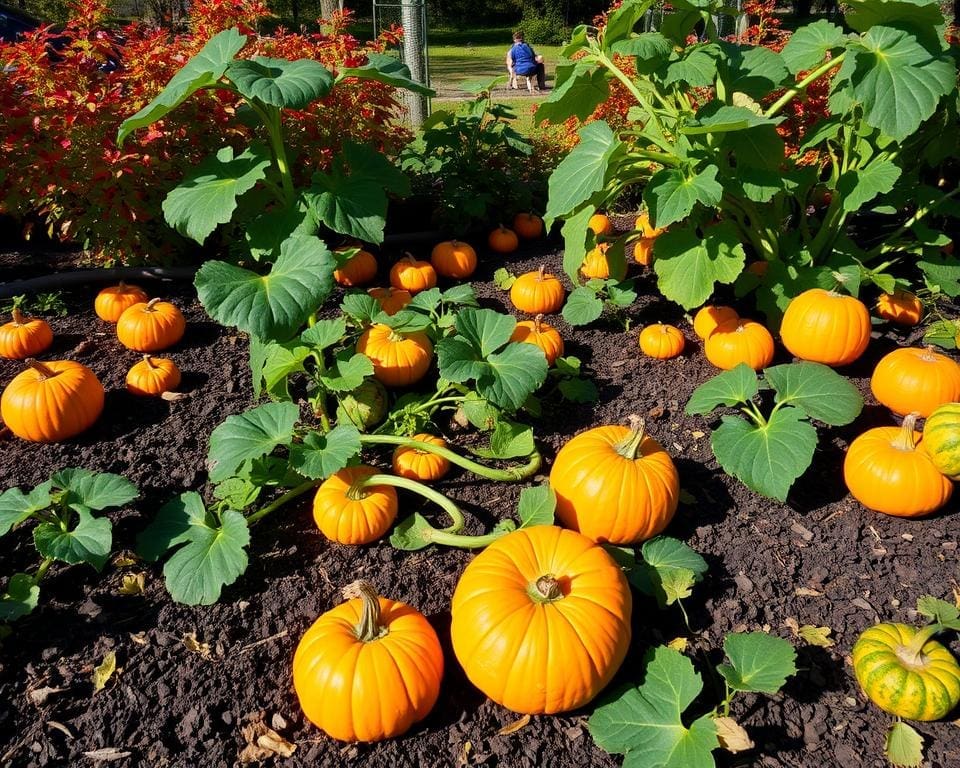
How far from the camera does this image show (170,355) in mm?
3932

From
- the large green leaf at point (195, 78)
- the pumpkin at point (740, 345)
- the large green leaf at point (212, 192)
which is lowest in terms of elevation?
the pumpkin at point (740, 345)

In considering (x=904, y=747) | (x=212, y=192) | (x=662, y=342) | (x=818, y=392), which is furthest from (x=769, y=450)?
(x=212, y=192)

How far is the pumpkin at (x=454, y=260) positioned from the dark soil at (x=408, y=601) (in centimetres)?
171

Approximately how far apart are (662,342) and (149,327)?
2.93 m

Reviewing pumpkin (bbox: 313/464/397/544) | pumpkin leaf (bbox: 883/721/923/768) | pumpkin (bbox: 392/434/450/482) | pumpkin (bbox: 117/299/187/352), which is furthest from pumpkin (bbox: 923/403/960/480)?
pumpkin (bbox: 117/299/187/352)

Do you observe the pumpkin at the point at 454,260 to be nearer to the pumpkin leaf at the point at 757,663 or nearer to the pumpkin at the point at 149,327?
the pumpkin at the point at 149,327

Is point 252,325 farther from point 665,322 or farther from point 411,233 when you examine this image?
point 411,233

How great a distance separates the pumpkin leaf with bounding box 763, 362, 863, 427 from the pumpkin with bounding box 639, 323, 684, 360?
890mm

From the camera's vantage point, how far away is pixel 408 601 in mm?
2469

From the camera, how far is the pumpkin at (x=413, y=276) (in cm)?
452

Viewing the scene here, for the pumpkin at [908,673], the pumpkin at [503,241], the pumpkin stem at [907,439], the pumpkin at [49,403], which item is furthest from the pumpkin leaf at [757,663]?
the pumpkin at [503,241]

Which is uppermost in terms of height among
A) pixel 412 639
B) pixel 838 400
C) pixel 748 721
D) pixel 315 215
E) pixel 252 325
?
pixel 315 215

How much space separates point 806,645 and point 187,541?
A: 2291mm

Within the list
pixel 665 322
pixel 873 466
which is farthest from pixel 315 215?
pixel 873 466
